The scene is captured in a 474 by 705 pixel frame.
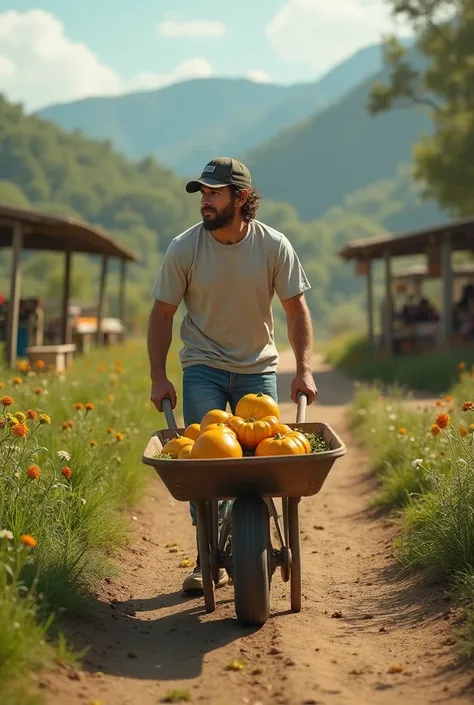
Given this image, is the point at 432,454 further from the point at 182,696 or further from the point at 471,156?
the point at 471,156

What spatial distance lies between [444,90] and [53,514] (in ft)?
94.4

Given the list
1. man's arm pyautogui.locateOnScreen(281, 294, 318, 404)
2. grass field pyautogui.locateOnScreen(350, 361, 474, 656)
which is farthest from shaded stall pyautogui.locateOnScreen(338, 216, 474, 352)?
man's arm pyautogui.locateOnScreen(281, 294, 318, 404)

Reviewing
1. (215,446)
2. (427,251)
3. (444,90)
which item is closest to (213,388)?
(215,446)

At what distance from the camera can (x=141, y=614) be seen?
5.09 meters

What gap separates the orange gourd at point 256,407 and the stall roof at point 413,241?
49.5 feet

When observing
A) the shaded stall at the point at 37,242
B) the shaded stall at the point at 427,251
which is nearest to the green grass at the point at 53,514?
the shaded stall at the point at 37,242

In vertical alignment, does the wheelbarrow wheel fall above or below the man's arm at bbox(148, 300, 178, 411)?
below

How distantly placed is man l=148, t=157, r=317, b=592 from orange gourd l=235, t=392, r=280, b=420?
14.6 inches

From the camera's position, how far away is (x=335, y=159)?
189 m

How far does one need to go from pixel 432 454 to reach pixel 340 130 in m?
191

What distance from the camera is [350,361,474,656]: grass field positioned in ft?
16.5

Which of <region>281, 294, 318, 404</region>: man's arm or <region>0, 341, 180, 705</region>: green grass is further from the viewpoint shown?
<region>281, 294, 318, 404</region>: man's arm

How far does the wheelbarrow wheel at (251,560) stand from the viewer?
14.9 feet

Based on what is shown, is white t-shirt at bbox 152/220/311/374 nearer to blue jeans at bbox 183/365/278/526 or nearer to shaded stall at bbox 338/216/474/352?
blue jeans at bbox 183/365/278/526
